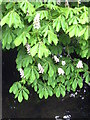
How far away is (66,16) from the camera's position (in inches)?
73.1

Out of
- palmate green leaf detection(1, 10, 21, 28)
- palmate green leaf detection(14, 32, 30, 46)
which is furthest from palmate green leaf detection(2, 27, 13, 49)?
palmate green leaf detection(1, 10, 21, 28)

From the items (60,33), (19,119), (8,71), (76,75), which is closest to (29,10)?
(60,33)

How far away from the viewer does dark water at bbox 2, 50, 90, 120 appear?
3.56 m

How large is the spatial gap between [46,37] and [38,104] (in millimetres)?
1829

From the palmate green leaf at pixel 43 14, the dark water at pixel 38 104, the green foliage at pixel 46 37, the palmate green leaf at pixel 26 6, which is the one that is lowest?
the dark water at pixel 38 104

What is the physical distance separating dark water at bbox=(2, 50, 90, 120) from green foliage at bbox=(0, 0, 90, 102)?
42.8 inches

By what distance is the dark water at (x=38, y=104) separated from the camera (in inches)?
140

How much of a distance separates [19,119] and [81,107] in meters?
0.85

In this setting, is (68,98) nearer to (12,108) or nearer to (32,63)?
(12,108)

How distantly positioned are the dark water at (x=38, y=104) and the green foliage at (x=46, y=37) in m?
1.09

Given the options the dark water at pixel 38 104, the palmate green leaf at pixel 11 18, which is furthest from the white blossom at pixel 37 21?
the dark water at pixel 38 104

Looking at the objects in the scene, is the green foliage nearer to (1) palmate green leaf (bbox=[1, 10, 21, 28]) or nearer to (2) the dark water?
(1) palmate green leaf (bbox=[1, 10, 21, 28])

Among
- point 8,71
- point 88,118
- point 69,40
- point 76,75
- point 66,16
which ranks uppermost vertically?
point 66,16

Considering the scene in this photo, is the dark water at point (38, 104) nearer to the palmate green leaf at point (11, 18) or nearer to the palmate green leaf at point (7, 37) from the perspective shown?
the palmate green leaf at point (7, 37)
